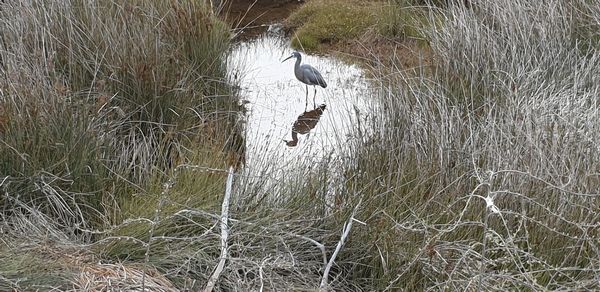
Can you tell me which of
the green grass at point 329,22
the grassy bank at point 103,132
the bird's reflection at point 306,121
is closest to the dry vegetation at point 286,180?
the grassy bank at point 103,132

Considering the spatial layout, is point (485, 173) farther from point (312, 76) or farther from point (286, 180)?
point (312, 76)

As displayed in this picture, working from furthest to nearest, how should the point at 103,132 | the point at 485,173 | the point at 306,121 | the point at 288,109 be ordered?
1. the point at 288,109
2. the point at 306,121
3. the point at 103,132
4. the point at 485,173

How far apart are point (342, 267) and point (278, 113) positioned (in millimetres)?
2727

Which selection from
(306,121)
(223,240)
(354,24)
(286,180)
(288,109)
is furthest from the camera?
(354,24)

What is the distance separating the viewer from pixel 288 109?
232 inches

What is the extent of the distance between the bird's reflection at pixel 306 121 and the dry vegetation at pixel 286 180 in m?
0.70

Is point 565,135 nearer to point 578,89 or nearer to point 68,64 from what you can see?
point 578,89

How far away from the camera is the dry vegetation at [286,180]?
2.83 m

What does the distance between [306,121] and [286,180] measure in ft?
6.91

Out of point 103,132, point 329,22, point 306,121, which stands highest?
point 103,132

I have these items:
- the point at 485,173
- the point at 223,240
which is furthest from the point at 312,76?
the point at 223,240

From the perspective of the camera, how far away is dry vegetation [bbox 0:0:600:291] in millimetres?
2832

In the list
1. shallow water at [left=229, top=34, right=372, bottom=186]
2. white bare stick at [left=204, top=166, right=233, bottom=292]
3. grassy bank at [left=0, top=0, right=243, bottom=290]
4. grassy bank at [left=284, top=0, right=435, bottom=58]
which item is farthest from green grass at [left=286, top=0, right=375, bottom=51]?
white bare stick at [left=204, top=166, right=233, bottom=292]

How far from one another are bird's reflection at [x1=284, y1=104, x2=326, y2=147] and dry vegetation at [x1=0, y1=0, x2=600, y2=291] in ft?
2.31
